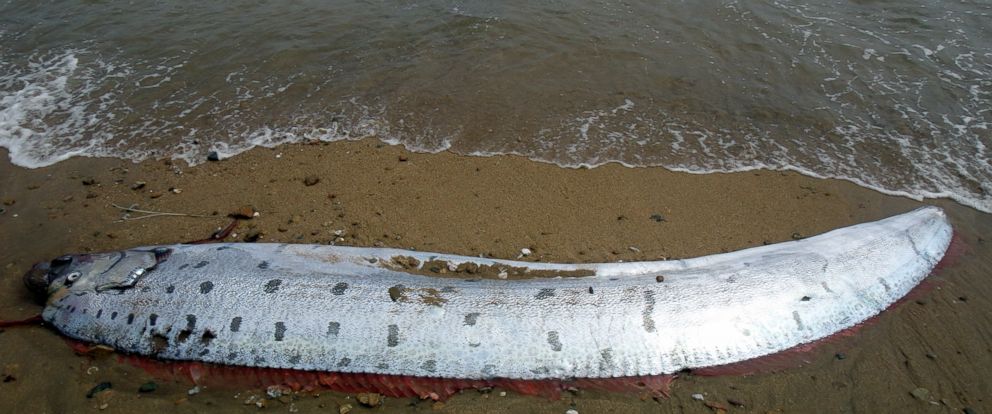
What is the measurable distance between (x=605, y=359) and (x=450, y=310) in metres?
1.15

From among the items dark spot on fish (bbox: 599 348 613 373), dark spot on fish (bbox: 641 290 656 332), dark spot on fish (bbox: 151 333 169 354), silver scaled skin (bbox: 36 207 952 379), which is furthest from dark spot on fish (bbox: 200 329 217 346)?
dark spot on fish (bbox: 641 290 656 332)

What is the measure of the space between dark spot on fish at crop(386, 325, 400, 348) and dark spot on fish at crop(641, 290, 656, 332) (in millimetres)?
1767

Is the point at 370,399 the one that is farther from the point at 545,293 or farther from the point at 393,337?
the point at 545,293

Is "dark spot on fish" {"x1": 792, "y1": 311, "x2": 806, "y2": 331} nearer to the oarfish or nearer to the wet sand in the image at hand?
the oarfish

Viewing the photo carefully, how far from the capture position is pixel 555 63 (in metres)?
8.26

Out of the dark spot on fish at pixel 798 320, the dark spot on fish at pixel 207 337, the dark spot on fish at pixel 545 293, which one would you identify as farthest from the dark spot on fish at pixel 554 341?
the dark spot on fish at pixel 207 337

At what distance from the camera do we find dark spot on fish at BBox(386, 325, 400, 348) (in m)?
3.98

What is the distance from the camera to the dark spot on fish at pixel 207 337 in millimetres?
4113

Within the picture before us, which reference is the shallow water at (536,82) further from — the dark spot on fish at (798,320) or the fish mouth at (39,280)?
the dark spot on fish at (798,320)

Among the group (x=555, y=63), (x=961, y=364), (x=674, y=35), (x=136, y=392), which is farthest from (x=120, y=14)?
(x=961, y=364)

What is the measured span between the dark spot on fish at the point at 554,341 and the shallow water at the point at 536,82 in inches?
112

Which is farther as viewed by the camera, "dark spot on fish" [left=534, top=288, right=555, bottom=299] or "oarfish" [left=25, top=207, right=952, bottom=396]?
"dark spot on fish" [left=534, top=288, right=555, bottom=299]

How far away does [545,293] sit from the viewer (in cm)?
413

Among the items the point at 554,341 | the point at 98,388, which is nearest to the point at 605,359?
the point at 554,341
